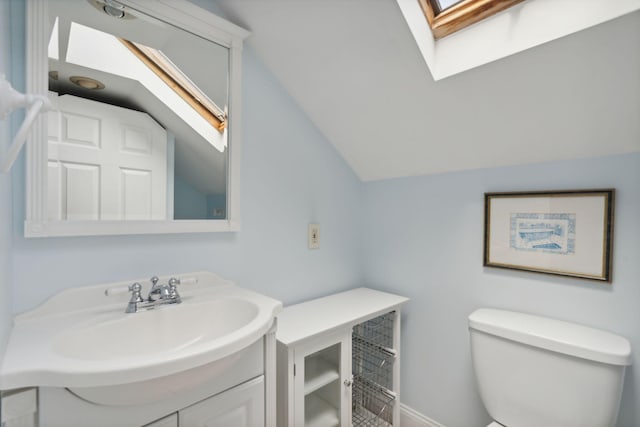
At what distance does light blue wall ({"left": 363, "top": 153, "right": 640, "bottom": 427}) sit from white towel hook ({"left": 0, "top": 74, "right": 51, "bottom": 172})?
1.52 m

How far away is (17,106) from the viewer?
1.94 ft

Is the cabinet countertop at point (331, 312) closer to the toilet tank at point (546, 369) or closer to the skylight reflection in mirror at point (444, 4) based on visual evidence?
the toilet tank at point (546, 369)

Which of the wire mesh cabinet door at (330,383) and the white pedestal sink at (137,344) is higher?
the white pedestal sink at (137,344)

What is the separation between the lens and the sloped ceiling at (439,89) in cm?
98

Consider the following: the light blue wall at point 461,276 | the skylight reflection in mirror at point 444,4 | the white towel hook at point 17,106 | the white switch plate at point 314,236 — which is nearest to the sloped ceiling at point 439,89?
the light blue wall at point 461,276

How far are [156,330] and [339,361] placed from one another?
2.46 ft

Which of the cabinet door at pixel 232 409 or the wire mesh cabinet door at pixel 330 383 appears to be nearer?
the cabinet door at pixel 232 409

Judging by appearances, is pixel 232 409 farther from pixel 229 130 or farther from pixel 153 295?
pixel 229 130

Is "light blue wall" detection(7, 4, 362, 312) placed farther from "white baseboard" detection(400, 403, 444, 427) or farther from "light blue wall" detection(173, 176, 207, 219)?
"white baseboard" detection(400, 403, 444, 427)

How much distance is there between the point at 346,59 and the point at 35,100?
106 centimetres

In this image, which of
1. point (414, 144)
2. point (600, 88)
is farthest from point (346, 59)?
point (600, 88)

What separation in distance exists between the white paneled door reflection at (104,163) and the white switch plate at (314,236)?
74 centimetres

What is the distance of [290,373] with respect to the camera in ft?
3.76

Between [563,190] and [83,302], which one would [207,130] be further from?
[563,190]
